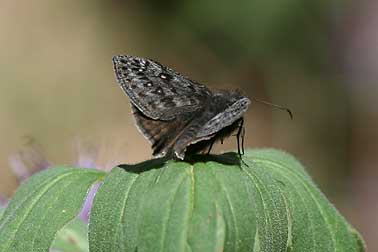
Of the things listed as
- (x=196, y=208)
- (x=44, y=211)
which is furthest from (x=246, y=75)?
(x=196, y=208)

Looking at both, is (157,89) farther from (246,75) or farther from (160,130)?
(246,75)

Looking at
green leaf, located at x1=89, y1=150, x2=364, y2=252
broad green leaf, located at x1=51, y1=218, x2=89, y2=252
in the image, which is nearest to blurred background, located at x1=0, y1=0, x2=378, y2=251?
broad green leaf, located at x1=51, y1=218, x2=89, y2=252

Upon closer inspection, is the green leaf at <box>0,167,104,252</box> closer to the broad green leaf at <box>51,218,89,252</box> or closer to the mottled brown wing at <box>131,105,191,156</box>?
the mottled brown wing at <box>131,105,191,156</box>

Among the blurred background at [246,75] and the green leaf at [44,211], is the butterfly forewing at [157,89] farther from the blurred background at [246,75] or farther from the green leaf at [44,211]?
the blurred background at [246,75]

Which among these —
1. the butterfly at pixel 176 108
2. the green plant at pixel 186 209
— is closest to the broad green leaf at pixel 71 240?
the green plant at pixel 186 209

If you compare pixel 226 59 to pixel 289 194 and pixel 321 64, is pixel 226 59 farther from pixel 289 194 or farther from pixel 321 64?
pixel 289 194

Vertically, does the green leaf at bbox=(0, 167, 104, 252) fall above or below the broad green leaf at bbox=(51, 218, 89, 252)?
above
